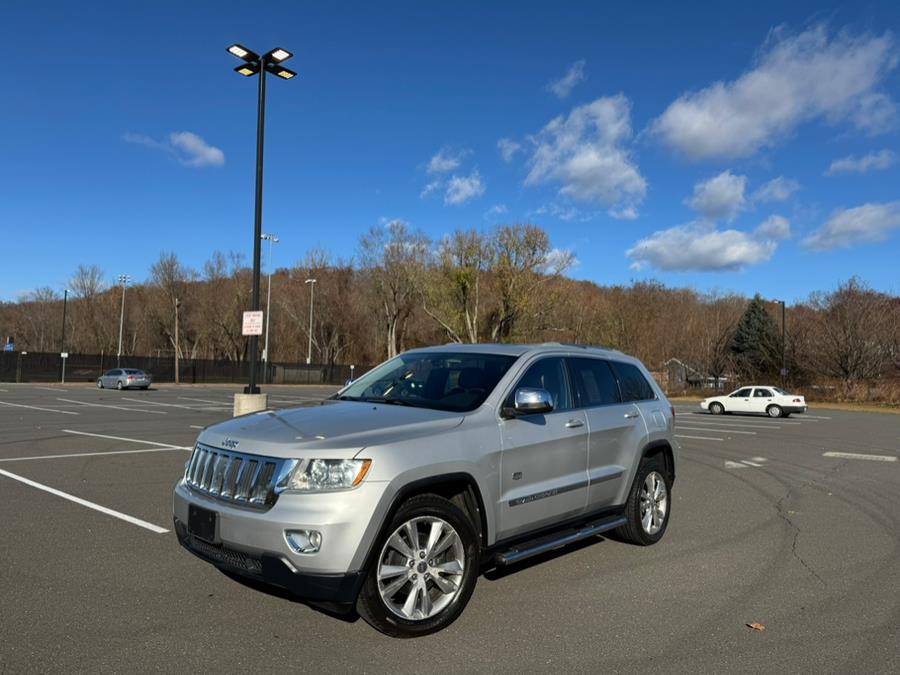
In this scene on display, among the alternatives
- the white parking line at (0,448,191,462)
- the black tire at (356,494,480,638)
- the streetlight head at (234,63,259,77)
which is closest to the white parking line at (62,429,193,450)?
the white parking line at (0,448,191,462)

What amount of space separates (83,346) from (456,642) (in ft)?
311

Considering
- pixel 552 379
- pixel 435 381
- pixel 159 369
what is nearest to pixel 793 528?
pixel 552 379

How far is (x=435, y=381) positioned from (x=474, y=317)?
51673 millimetres

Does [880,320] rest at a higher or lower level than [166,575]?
higher

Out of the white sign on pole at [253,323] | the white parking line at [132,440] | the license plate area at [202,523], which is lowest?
the white parking line at [132,440]

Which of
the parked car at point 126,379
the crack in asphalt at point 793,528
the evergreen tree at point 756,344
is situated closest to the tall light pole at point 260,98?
the crack in asphalt at point 793,528

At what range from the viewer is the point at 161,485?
8.66 metres

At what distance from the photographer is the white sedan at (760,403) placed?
29.9 meters

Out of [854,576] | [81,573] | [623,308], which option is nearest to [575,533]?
[854,576]

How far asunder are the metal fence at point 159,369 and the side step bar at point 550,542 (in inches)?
1788

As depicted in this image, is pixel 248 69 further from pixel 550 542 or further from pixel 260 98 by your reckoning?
pixel 550 542

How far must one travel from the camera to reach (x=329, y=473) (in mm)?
3805

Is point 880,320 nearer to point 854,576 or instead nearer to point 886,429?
point 886,429

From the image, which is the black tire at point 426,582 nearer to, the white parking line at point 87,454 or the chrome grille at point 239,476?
the chrome grille at point 239,476
